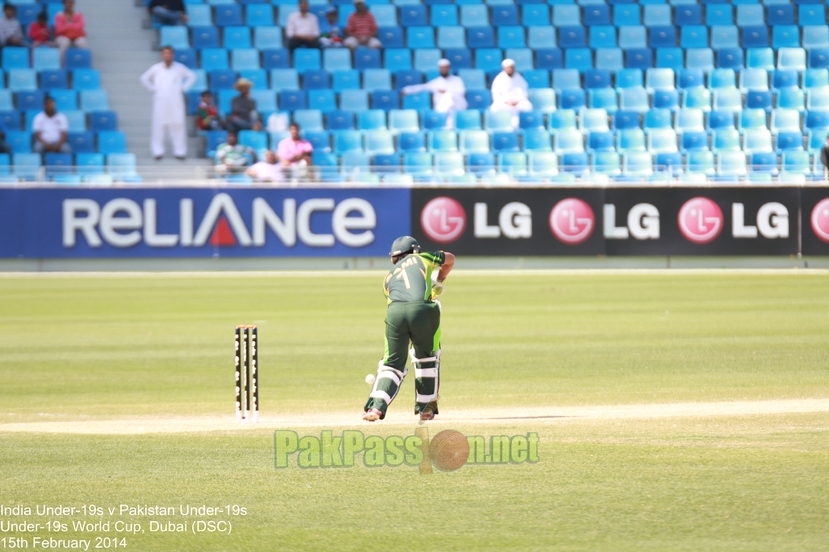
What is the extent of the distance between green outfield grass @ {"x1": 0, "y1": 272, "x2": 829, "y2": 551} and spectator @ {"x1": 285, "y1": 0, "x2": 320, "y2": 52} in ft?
27.5

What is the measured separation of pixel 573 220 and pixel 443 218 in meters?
2.91

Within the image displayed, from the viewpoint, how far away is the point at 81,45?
2722 cm

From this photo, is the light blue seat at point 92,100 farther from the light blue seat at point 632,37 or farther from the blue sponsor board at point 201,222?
the light blue seat at point 632,37

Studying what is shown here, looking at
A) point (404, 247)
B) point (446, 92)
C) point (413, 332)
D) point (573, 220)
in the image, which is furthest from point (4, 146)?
point (413, 332)

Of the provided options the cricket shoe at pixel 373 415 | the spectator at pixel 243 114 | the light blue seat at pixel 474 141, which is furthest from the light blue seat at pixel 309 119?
the cricket shoe at pixel 373 415

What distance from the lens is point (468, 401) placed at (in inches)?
405

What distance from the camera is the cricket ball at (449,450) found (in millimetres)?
7254

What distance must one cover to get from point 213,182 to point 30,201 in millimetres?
3961

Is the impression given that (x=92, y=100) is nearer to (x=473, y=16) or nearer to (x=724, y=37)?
(x=473, y=16)

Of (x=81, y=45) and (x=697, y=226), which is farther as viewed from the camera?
(x=81, y=45)

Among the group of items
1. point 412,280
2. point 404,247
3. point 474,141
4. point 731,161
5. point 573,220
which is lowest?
point 412,280

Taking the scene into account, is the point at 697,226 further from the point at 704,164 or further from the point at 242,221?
the point at 242,221

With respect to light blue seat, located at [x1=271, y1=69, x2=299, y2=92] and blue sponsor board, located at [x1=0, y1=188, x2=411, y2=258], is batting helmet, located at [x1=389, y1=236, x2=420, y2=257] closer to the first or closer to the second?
blue sponsor board, located at [x1=0, y1=188, x2=411, y2=258]

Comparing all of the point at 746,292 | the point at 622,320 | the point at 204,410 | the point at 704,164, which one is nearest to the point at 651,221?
the point at 704,164
